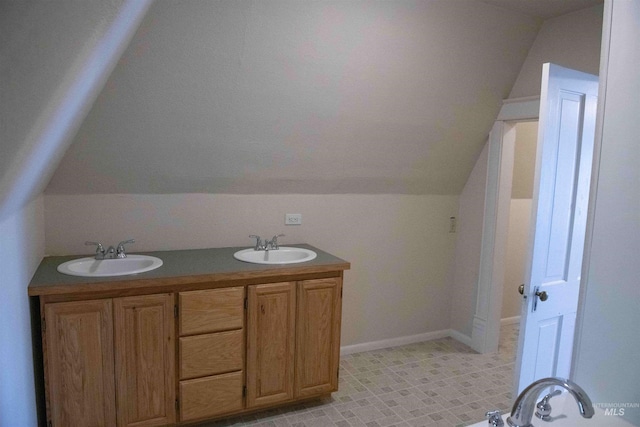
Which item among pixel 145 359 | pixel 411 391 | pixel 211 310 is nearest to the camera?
pixel 145 359

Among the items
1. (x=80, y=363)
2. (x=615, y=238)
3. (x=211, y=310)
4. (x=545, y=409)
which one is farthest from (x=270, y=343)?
(x=615, y=238)

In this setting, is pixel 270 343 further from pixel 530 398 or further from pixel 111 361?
pixel 530 398

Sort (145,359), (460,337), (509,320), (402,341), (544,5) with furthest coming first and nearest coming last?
(509,320), (460,337), (402,341), (544,5), (145,359)

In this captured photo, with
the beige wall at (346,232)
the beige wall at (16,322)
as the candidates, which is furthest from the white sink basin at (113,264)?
the beige wall at (16,322)

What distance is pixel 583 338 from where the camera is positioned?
4.76 feet

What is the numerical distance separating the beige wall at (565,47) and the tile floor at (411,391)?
6.82 feet

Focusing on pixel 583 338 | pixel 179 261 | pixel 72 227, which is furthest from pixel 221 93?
pixel 583 338

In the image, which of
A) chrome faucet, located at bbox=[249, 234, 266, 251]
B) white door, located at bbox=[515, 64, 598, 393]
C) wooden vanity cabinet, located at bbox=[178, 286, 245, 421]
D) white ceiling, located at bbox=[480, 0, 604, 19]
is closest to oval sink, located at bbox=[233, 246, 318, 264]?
chrome faucet, located at bbox=[249, 234, 266, 251]

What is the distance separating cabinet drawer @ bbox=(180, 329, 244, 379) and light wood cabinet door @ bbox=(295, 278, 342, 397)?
373mm

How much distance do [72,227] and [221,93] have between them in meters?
1.21

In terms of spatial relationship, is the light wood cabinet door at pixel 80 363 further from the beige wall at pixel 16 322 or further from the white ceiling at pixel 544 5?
the white ceiling at pixel 544 5

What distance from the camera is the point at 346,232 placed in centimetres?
342

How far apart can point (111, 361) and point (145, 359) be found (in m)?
0.16

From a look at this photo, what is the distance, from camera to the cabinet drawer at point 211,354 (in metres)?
2.32
